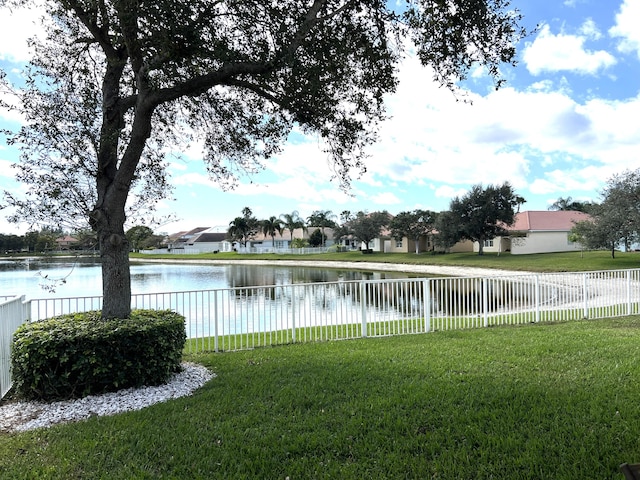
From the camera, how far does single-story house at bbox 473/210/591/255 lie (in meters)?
41.7

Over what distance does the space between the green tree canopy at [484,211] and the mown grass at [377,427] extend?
3646 centimetres

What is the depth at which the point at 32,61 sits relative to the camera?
645cm

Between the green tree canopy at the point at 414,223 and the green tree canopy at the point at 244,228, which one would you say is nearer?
the green tree canopy at the point at 414,223

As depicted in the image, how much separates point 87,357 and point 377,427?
10.7 ft

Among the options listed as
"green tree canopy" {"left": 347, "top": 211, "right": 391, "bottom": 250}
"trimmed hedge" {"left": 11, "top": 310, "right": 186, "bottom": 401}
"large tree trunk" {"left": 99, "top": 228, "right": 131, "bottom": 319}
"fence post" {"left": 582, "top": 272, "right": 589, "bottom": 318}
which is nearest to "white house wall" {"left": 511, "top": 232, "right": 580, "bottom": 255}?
"green tree canopy" {"left": 347, "top": 211, "right": 391, "bottom": 250}

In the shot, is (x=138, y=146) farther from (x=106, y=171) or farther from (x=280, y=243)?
(x=280, y=243)

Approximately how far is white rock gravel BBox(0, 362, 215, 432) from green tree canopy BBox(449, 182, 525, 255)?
3889 cm

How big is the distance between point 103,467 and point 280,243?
241 feet

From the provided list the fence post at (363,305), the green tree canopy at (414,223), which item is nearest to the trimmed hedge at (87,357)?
the fence post at (363,305)

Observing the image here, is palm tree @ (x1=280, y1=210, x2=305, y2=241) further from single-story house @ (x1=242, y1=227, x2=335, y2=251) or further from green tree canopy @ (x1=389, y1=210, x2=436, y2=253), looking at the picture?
green tree canopy @ (x1=389, y1=210, x2=436, y2=253)

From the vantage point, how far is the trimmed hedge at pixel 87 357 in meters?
4.63

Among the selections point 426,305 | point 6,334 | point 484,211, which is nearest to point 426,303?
point 426,305

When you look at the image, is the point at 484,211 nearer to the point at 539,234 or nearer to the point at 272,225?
the point at 539,234

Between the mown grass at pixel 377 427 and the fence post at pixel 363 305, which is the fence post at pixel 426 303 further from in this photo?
the mown grass at pixel 377 427
